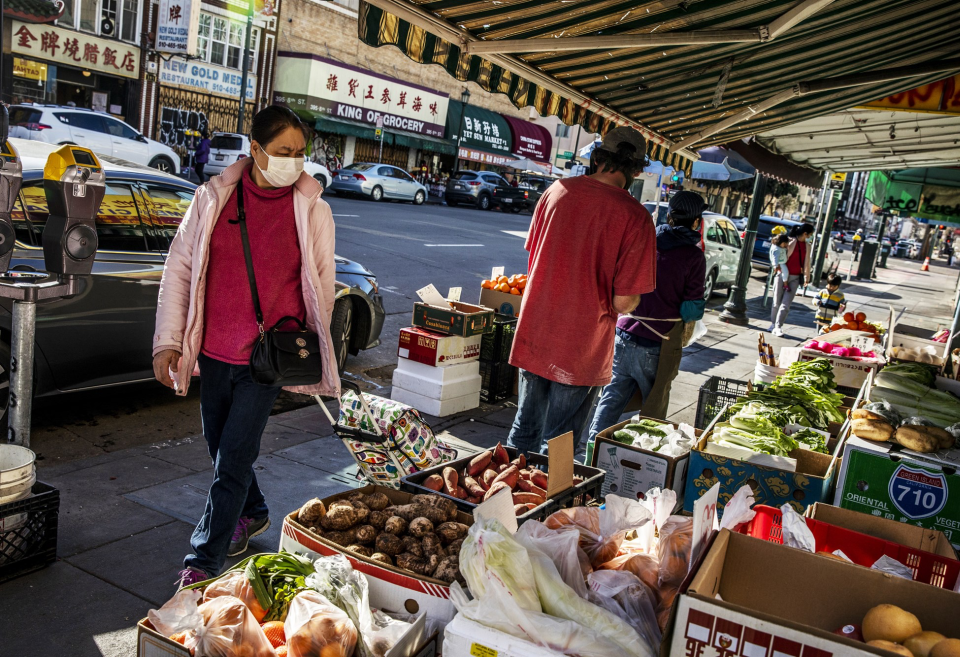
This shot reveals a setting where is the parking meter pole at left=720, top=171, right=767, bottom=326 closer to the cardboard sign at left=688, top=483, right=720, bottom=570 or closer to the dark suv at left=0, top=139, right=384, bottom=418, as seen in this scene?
the dark suv at left=0, top=139, right=384, bottom=418

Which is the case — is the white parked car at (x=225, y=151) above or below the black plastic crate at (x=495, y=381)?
above

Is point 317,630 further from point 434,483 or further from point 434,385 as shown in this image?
point 434,385

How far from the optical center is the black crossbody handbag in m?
3.12

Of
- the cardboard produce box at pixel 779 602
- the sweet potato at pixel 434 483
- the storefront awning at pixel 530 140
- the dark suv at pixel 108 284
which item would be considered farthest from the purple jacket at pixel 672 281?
the storefront awning at pixel 530 140

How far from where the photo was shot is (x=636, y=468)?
395 centimetres

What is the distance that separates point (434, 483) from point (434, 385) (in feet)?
10.3

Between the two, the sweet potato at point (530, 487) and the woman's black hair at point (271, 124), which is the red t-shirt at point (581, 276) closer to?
the sweet potato at point (530, 487)

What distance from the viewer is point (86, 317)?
16.7 ft

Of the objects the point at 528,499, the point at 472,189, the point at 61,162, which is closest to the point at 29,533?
the point at 61,162

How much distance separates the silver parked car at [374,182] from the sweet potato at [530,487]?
2425 cm

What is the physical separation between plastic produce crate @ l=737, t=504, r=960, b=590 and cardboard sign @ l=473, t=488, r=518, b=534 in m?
0.75

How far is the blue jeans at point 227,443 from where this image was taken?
10.6 feet

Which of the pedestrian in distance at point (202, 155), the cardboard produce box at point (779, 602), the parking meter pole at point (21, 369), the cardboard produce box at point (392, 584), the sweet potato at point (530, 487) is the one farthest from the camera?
the pedestrian in distance at point (202, 155)

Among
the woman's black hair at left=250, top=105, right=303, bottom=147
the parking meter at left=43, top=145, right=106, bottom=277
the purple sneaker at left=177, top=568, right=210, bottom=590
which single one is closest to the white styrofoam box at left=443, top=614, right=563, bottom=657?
the purple sneaker at left=177, top=568, right=210, bottom=590
